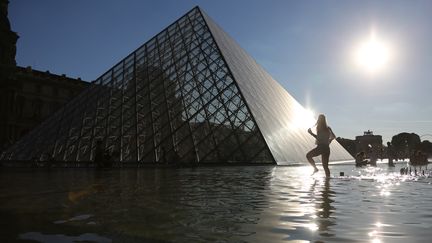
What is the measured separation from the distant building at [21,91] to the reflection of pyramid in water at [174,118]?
21103mm

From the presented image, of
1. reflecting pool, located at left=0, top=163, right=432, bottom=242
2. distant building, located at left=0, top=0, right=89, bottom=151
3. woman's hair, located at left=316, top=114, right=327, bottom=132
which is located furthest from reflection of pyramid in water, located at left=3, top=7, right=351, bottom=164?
distant building, located at left=0, top=0, right=89, bottom=151

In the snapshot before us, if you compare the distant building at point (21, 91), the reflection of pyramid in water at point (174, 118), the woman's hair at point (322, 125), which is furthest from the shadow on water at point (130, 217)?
the distant building at point (21, 91)

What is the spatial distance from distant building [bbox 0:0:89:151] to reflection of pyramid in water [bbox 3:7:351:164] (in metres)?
21.1

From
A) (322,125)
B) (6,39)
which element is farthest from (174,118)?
(6,39)

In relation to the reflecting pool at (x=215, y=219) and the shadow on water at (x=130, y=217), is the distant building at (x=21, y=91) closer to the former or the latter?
the shadow on water at (x=130, y=217)

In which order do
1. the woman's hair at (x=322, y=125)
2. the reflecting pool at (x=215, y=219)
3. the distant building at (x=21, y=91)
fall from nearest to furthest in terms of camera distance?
the reflecting pool at (x=215, y=219) → the woman's hair at (x=322, y=125) → the distant building at (x=21, y=91)

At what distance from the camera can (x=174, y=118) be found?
22156 mm

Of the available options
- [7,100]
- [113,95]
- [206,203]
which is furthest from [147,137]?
[7,100]

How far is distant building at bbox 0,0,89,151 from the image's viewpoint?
4975cm

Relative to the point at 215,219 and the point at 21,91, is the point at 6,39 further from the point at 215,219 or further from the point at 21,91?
the point at 215,219

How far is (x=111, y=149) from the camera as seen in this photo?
21.6 meters

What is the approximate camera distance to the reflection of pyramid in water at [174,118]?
2022cm

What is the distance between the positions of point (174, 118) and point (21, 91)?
145ft

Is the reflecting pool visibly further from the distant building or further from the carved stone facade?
the carved stone facade
